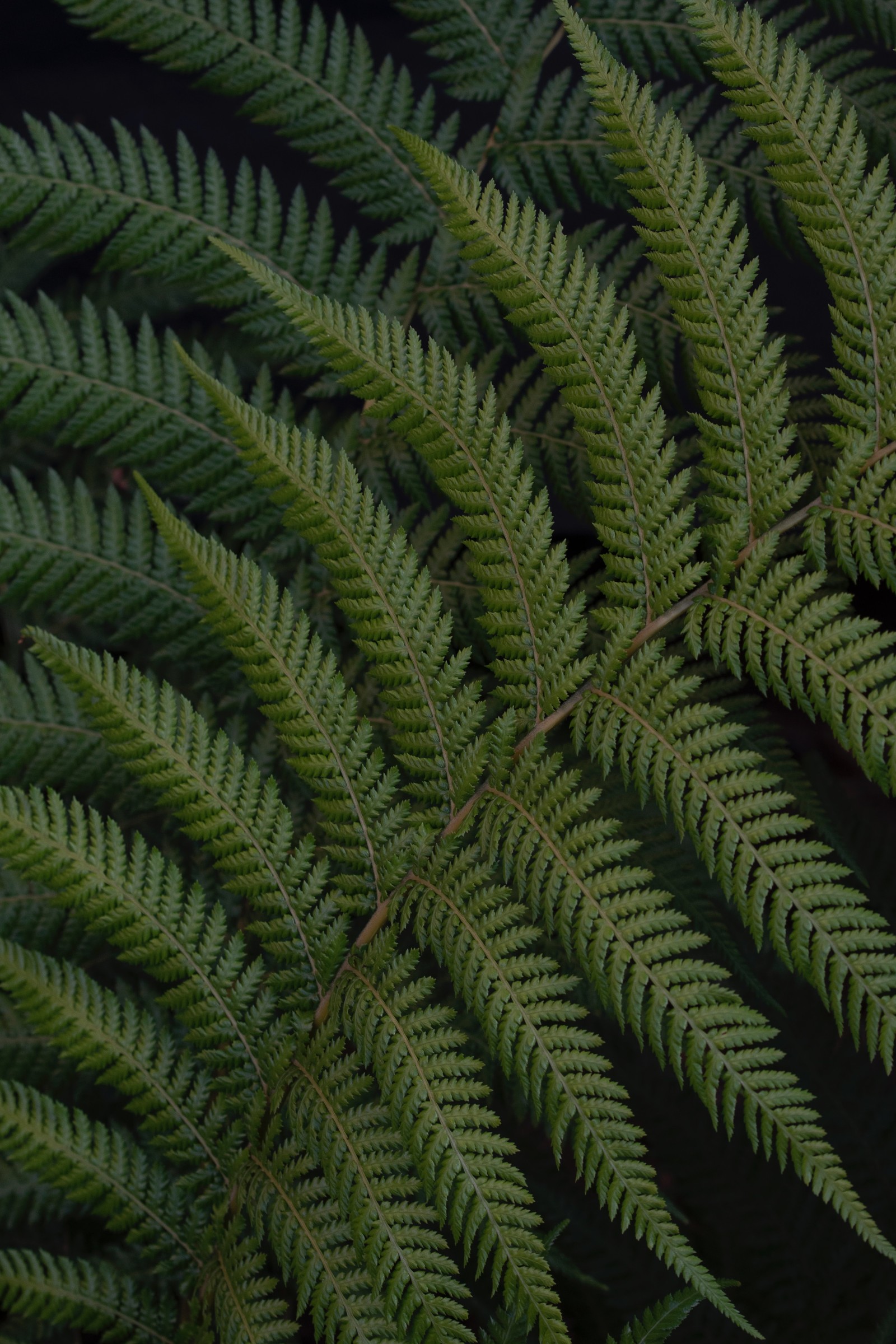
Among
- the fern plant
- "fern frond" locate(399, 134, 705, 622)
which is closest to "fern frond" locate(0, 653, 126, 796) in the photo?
the fern plant

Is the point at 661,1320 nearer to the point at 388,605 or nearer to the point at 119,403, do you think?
the point at 388,605

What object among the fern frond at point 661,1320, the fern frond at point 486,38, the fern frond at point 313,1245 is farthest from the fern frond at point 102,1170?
Answer: the fern frond at point 486,38

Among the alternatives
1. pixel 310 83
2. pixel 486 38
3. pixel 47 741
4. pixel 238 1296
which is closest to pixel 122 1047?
pixel 238 1296

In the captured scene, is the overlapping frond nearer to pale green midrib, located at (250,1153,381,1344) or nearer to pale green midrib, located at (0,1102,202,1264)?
pale green midrib, located at (250,1153,381,1344)

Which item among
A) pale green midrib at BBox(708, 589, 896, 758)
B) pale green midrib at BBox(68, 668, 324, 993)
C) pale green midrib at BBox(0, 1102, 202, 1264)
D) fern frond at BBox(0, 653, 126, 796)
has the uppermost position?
pale green midrib at BBox(708, 589, 896, 758)

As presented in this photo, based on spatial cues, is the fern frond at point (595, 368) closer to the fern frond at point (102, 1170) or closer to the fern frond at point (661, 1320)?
the fern frond at point (661, 1320)

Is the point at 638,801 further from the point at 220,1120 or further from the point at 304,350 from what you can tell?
the point at 304,350
